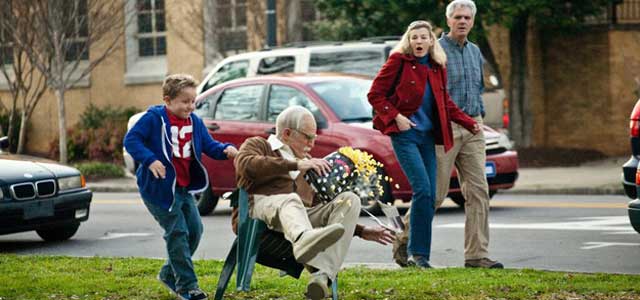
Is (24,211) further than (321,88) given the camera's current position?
No

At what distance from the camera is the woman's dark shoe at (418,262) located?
31.7 feet

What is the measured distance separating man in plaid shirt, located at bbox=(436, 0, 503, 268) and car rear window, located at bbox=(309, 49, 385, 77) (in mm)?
9562

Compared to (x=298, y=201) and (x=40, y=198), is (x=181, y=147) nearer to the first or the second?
(x=298, y=201)

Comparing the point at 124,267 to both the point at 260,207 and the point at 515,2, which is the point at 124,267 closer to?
the point at 260,207

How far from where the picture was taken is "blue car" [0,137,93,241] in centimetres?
1257

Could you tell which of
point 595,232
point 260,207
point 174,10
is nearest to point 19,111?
point 174,10

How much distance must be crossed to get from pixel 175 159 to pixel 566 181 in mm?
12862

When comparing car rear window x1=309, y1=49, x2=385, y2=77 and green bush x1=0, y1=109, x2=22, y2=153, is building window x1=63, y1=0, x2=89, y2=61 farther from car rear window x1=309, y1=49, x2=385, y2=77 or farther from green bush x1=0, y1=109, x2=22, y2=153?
car rear window x1=309, y1=49, x2=385, y2=77

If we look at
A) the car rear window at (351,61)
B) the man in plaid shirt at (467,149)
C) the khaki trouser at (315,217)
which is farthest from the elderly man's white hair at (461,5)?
the car rear window at (351,61)

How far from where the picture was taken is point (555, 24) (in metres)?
25.6

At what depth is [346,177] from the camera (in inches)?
311

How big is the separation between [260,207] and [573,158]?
18.5 m

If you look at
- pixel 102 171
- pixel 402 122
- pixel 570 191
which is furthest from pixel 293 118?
pixel 102 171

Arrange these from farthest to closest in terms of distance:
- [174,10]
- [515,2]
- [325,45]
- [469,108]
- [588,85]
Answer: [174,10] → [588,85] → [515,2] → [325,45] → [469,108]
